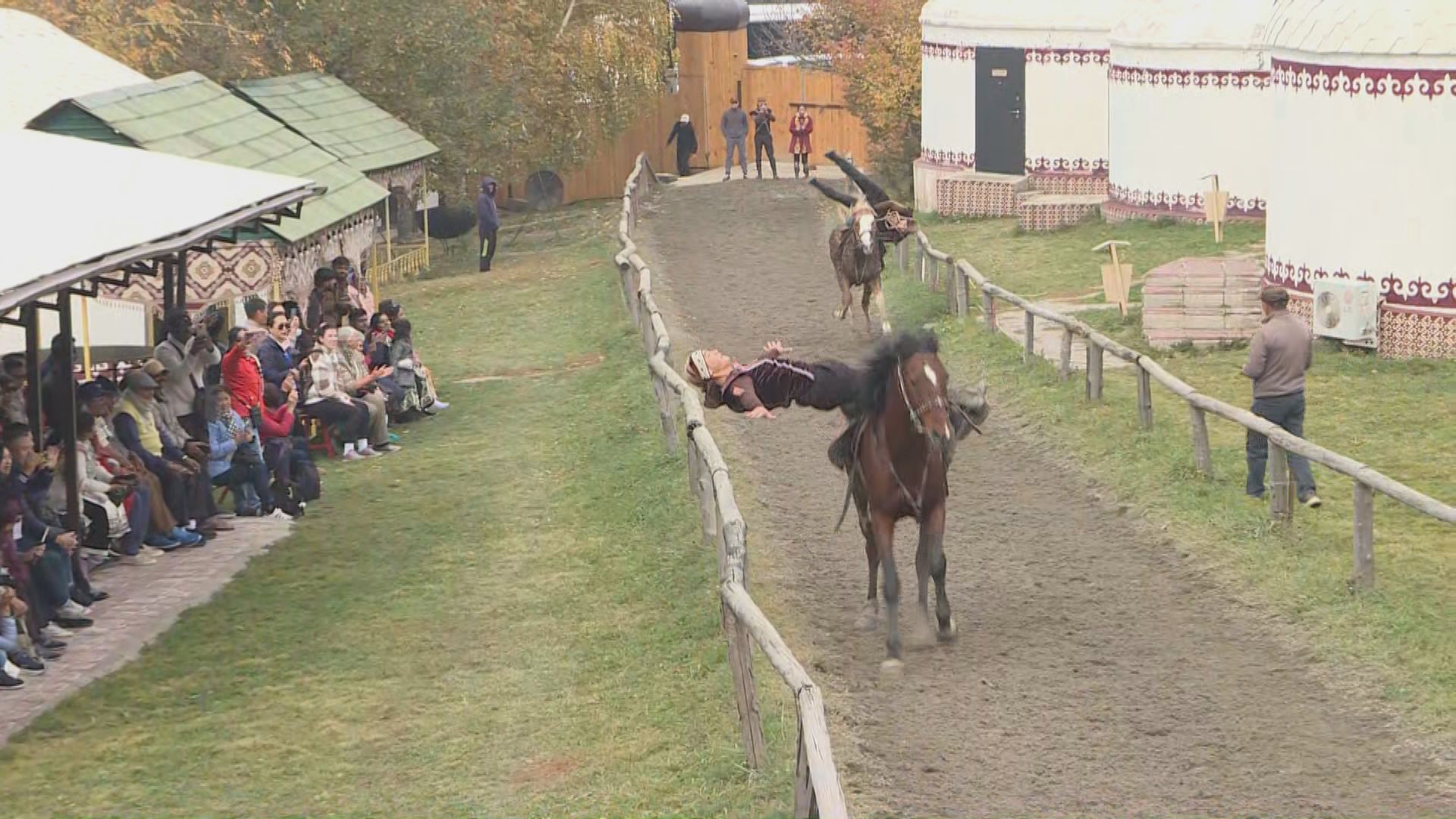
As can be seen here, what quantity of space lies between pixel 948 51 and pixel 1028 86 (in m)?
2.01

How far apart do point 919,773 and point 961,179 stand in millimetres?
24837

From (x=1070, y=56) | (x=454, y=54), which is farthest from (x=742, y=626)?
(x=1070, y=56)

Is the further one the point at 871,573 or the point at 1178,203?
the point at 1178,203

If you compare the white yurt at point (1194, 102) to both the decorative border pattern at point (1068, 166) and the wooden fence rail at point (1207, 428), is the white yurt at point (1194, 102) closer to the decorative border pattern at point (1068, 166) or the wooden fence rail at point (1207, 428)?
the decorative border pattern at point (1068, 166)

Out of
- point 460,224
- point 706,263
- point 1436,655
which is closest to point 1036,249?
point 706,263

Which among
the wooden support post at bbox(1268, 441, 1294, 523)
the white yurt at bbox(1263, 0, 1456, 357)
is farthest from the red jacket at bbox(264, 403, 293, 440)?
the white yurt at bbox(1263, 0, 1456, 357)

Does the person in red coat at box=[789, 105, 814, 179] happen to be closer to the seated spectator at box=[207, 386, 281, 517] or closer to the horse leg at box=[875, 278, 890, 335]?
the horse leg at box=[875, 278, 890, 335]

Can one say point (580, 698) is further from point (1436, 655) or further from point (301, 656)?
point (1436, 655)

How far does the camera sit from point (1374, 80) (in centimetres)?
1816

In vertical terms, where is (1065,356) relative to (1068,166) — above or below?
below

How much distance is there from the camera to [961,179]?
107ft

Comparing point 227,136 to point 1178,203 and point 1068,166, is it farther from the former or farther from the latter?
point 1068,166

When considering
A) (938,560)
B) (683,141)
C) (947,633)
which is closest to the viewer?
(938,560)

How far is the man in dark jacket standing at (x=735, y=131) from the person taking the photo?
130ft
